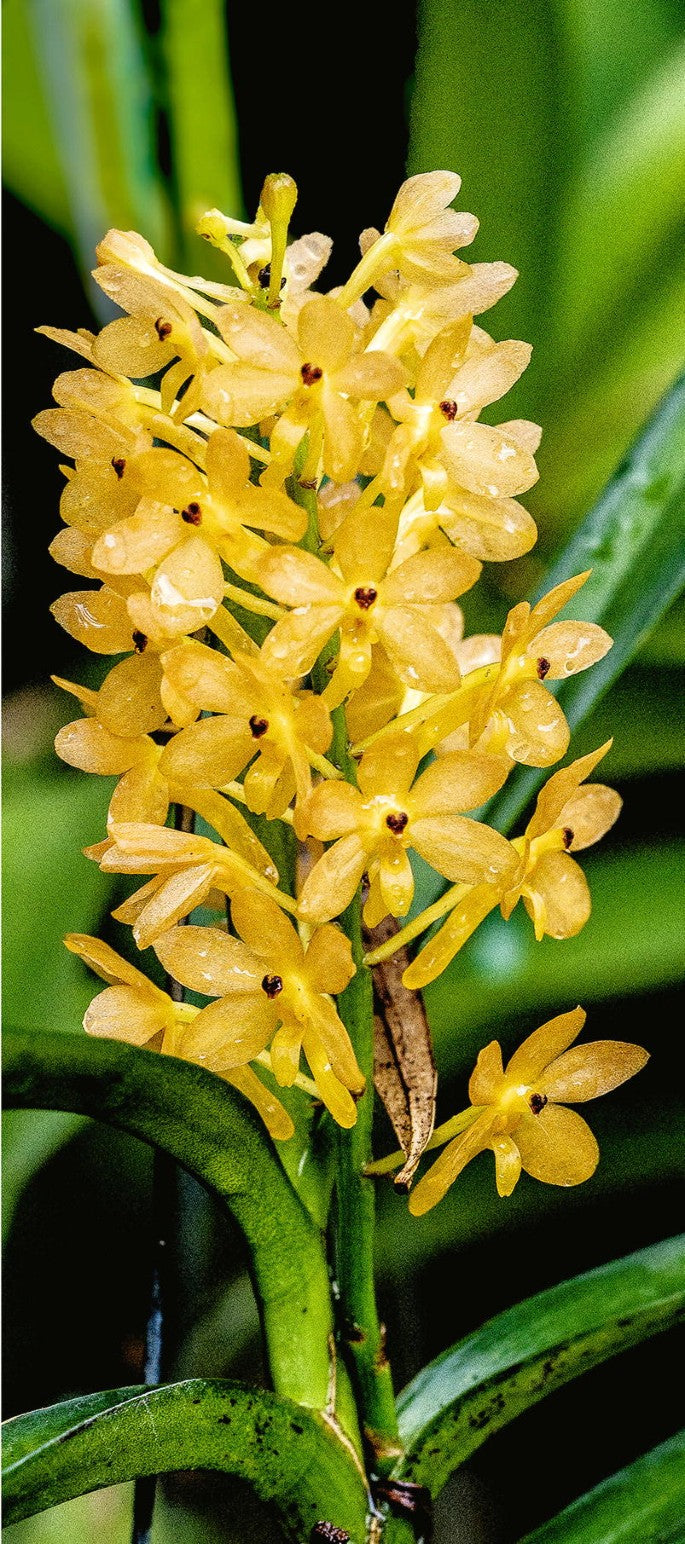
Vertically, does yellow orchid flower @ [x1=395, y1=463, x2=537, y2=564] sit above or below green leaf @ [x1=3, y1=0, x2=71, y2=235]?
below

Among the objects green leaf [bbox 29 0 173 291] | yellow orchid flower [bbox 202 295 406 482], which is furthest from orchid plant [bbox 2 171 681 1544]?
green leaf [bbox 29 0 173 291]

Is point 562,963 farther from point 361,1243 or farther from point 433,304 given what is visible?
point 433,304

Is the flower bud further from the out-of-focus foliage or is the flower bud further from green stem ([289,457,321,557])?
the out-of-focus foliage

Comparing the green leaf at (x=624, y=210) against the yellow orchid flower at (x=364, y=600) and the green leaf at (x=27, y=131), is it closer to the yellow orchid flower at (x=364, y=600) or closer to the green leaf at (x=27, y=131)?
the green leaf at (x=27, y=131)

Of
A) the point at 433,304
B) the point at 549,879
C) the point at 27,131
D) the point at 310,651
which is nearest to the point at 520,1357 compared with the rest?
the point at 549,879

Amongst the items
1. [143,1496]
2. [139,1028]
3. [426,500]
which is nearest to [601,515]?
[426,500]
